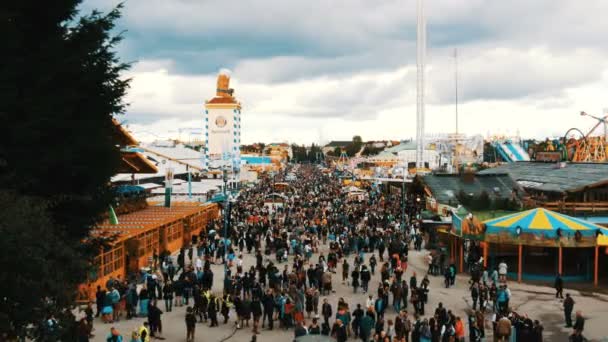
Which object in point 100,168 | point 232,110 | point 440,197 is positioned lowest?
point 440,197

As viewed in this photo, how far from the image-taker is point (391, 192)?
59844 millimetres

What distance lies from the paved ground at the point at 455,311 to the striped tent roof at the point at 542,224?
211cm

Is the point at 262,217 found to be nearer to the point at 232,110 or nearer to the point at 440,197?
the point at 440,197

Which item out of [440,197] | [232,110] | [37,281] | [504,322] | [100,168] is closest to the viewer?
[37,281]

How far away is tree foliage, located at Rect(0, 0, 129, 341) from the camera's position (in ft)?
31.5

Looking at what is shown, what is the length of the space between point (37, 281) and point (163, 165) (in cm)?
4964

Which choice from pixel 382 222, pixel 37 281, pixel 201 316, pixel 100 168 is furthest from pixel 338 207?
pixel 37 281

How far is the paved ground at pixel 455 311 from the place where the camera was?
48.4 feet

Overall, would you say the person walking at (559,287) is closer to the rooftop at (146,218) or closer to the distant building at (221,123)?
the rooftop at (146,218)

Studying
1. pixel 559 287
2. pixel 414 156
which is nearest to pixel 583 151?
pixel 414 156

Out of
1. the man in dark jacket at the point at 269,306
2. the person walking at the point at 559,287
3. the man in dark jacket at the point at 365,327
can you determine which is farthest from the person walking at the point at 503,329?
the person walking at the point at 559,287

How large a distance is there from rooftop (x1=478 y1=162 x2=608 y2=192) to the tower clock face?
6383 centimetres

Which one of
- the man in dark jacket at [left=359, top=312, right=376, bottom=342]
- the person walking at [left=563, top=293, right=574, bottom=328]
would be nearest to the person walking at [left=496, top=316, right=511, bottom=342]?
the man in dark jacket at [left=359, top=312, right=376, bottom=342]

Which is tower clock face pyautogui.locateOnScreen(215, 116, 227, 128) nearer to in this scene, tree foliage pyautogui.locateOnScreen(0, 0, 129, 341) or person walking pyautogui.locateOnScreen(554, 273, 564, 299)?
person walking pyautogui.locateOnScreen(554, 273, 564, 299)
